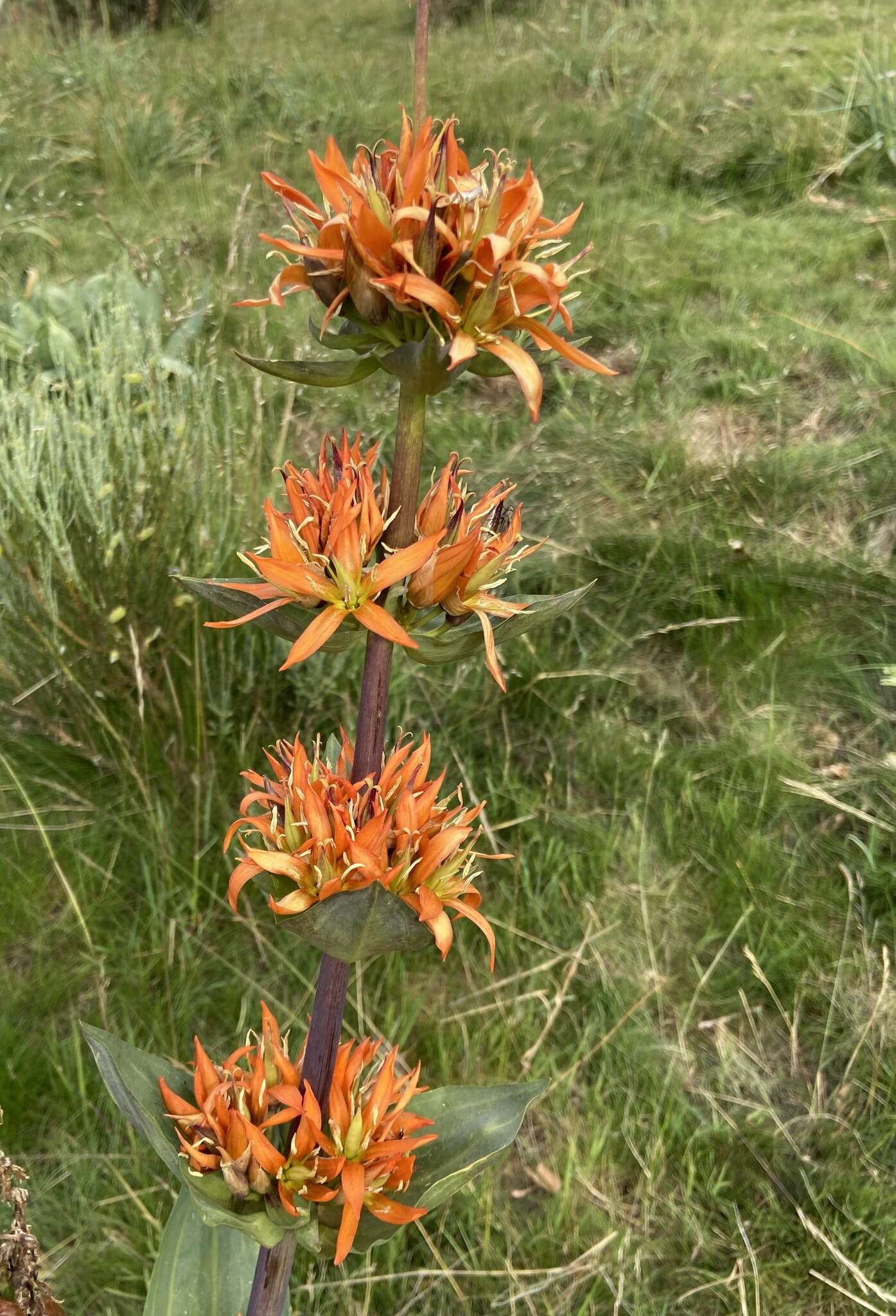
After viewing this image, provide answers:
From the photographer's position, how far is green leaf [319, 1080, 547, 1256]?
3.88ft

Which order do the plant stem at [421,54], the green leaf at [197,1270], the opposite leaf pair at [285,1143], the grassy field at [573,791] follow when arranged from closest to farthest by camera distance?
the plant stem at [421,54] → the opposite leaf pair at [285,1143] → the green leaf at [197,1270] → the grassy field at [573,791]

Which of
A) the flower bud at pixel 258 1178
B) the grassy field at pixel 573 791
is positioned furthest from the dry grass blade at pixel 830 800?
the flower bud at pixel 258 1178

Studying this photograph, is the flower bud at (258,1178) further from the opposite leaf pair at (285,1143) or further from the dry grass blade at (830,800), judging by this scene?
the dry grass blade at (830,800)

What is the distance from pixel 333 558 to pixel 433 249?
347mm

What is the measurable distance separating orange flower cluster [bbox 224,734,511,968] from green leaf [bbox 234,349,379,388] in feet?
1.40

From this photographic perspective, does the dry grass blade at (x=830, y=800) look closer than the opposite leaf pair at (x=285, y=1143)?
No

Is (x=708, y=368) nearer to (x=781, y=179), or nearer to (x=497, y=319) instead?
(x=781, y=179)

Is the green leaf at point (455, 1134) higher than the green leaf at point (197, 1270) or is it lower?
higher

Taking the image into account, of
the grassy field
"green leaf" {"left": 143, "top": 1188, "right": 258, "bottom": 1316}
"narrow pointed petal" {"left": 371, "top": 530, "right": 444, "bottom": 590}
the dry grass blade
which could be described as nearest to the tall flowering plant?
"narrow pointed petal" {"left": 371, "top": 530, "right": 444, "bottom": 590}

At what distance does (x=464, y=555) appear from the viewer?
1.11 metres

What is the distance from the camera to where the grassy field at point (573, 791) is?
1725 mm

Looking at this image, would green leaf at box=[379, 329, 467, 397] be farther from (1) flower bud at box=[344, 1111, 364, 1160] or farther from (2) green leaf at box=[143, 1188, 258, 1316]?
(2) green leaf at box=[143, 1188, 258, 1316]

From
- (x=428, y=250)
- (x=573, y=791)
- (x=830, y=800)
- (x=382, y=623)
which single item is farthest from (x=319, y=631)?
(x=573, y=791)

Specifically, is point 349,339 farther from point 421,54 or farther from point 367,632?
point 367,632
